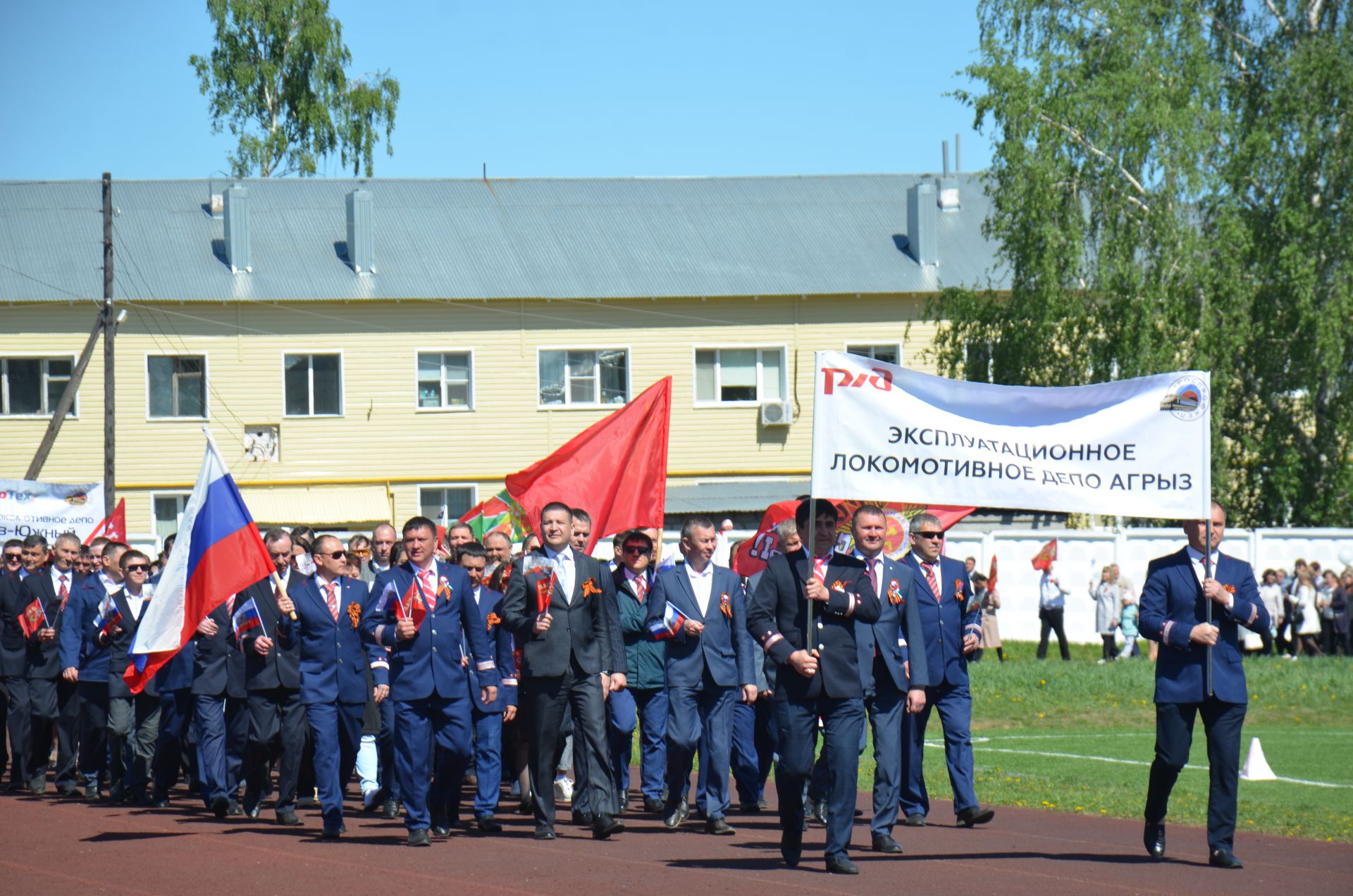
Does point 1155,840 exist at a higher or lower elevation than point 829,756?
lower

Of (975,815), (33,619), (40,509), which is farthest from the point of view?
(40,509)

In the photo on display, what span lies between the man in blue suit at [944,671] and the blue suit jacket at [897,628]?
0.91 metres

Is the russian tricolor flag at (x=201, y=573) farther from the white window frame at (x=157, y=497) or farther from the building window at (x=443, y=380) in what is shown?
the building window at (x=443, y=380)

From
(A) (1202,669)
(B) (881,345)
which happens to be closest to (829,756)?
(A) (1202,669)

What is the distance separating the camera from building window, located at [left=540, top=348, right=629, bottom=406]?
41.1 metres

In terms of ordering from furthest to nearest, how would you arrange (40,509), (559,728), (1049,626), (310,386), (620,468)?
(310,386), (1049,626), (40,509), (620,468), (559,728)

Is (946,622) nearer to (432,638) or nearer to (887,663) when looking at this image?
(887,663)

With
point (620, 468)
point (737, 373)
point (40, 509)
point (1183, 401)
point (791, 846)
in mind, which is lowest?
point (791, 846)

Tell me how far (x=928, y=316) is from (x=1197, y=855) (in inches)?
1161

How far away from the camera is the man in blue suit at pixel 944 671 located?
1157 cm

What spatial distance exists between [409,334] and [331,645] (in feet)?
97.5

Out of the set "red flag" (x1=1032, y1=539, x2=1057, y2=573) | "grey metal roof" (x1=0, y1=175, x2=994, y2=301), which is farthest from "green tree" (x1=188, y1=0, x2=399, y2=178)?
"red flag" (x1=1032, y1=539, x2=1057, y2=573)

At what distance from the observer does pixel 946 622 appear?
1172 centimetres

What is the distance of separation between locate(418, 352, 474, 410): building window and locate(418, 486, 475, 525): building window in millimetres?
1923
